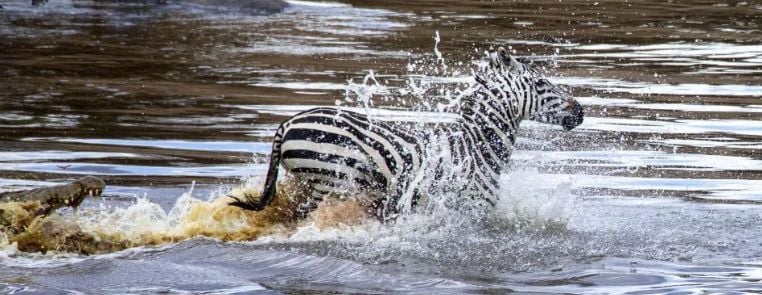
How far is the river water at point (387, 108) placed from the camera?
8414 mm

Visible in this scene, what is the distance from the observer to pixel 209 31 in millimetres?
23359

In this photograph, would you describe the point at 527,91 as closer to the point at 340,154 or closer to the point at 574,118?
the point at 574,118

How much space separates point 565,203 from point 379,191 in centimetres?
140

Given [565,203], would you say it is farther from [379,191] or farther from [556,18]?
[556,18]

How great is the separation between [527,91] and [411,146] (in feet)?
3.19

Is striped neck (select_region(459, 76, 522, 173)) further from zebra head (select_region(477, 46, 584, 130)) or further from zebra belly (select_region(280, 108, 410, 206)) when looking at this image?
zebra belly (select_region(280, 108, 410, 206))

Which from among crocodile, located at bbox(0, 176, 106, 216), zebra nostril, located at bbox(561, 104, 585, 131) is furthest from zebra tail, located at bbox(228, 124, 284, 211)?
zebra nostril, located at bbox(561, 104, 585, 131)

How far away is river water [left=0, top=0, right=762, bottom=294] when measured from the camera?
331 inches

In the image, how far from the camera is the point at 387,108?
15.3 metres

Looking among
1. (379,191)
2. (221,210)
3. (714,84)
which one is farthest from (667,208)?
(714,84)

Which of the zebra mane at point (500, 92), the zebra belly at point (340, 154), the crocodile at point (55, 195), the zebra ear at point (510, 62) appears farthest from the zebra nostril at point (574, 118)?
the crocodile at point (55, 195)

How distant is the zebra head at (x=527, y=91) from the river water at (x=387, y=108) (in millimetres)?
478

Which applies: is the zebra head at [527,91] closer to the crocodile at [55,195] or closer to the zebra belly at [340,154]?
the zebra belly at [340,154]

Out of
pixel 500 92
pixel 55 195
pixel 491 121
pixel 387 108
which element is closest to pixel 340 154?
pixel 491 121
